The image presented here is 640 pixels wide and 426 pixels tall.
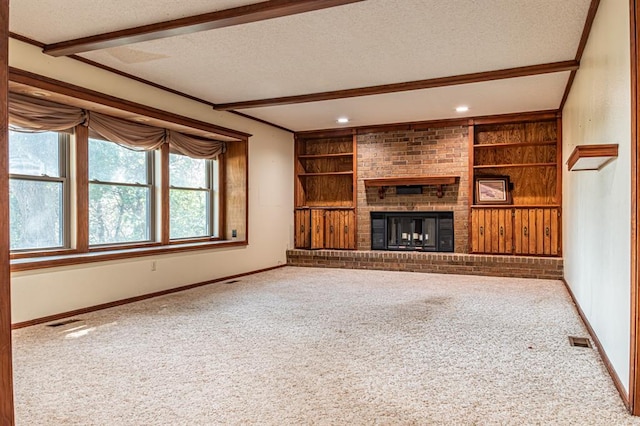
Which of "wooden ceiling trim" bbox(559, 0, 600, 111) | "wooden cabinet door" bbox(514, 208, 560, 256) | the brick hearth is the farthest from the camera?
"wooden cabinet door" bbox(514, 208, 560, 256)

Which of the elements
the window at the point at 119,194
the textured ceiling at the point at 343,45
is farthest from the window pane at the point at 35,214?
the textured ceiling at the point at 343,45

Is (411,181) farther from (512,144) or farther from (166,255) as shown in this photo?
(166,255)

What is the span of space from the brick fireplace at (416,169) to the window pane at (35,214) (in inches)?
188

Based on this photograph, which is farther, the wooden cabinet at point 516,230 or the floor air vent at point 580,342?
the wooden cabinet at point 516,230

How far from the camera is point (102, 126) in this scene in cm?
463

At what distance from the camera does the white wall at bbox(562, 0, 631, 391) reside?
2291 millimetres

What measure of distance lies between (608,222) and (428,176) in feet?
14.7

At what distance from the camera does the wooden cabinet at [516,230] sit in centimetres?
646

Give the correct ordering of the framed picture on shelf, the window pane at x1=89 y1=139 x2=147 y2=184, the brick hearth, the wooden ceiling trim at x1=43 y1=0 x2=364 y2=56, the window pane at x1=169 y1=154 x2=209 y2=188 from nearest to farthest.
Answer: the wooden ceiling trim at x1=43 y1=0 x2=364 y2=56 → the window pane at x1=89 y1=139 x2=147 y2=184 → the window pane at x1=169 y1=154 x2=209 y2=188 → the brick hearth → the framed picture on shelf

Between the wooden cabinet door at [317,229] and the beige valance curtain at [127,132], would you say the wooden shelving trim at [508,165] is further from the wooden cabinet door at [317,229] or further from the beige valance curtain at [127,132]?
the beige valance curtain at [127,132]

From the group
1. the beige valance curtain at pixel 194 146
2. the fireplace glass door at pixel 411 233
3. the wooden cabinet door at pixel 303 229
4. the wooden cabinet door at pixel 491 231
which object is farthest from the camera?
the wooden cabinet door at pixel 303 229

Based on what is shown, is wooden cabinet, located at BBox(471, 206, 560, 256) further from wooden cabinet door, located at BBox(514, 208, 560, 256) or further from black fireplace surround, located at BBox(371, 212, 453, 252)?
black fireplace surround, located at BBox(371, 212, 453, 252)

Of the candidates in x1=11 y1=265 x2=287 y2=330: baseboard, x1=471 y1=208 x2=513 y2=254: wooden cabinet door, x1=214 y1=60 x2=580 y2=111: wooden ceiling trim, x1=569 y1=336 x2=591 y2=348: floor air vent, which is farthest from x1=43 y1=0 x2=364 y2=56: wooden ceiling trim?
x1=471 y1=208 x2=513 y2=254: wooden cabinet door

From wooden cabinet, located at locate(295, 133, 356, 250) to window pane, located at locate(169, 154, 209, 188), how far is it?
7.08ft
